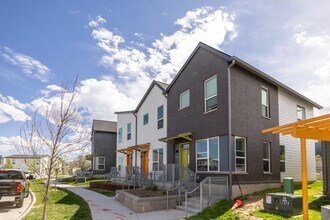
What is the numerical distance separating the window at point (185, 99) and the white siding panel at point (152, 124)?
2514 mm

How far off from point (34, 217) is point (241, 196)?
863 centimetres

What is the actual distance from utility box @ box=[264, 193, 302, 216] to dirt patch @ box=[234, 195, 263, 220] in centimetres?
69

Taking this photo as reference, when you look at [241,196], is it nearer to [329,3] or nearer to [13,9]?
[329,3]

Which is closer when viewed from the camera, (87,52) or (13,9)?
(13,9)

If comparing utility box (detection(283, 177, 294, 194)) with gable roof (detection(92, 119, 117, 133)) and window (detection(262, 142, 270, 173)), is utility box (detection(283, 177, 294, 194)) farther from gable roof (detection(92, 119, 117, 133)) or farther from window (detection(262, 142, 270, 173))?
gable roof (detection(92, 119, 117, 133))

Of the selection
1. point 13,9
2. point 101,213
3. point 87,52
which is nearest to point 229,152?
point 101,213

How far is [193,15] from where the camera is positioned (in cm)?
1246

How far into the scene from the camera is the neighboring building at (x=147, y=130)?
20250mm

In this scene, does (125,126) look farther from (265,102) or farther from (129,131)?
(265,102)

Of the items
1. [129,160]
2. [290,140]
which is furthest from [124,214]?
[129,160]

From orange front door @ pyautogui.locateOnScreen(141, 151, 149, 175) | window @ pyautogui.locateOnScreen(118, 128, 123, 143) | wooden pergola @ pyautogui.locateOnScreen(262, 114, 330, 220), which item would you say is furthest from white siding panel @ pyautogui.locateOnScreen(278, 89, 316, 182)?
window @ pyautogui.locateOnScreen(118, 128, 123, 143)

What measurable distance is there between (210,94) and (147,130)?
9.31m

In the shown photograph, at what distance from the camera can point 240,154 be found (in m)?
13.3

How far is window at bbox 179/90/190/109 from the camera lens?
16.8 metres
